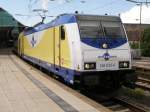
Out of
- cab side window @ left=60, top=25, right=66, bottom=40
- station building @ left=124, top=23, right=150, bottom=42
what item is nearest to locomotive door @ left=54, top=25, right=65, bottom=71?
cab side window @ left=60, top=25, right=66, bottom=40

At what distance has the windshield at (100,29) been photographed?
1489cm

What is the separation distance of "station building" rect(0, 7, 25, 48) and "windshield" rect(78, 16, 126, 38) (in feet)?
157

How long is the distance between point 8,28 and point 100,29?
55488 mm

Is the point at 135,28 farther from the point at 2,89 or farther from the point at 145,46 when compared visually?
the point at 2,89

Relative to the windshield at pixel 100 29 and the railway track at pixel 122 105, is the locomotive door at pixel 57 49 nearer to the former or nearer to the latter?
the windshield at pixel 100 29

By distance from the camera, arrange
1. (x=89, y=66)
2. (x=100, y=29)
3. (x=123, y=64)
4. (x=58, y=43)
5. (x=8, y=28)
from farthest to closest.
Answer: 1. (x=8, y=28)
2. (x=58, y=43)
3. (x=100, y=29)
4. (x=123, y=64)
5. (x=89, y=66)

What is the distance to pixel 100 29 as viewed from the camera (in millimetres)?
15195

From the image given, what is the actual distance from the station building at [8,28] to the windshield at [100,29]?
157 ft

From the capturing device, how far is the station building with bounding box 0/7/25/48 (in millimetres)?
63406

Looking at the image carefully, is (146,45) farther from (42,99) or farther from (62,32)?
(42,99)

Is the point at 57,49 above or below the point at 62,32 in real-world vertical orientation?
below

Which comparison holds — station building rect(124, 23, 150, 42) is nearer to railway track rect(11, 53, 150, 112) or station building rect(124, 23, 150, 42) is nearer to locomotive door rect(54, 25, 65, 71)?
locomotive door rect(54, 25, 65, 71)

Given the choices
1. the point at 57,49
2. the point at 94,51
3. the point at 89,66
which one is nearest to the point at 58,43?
the point at 57,49

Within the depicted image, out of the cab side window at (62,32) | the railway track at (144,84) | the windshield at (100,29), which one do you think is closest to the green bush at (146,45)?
the railway track at (144,84)
